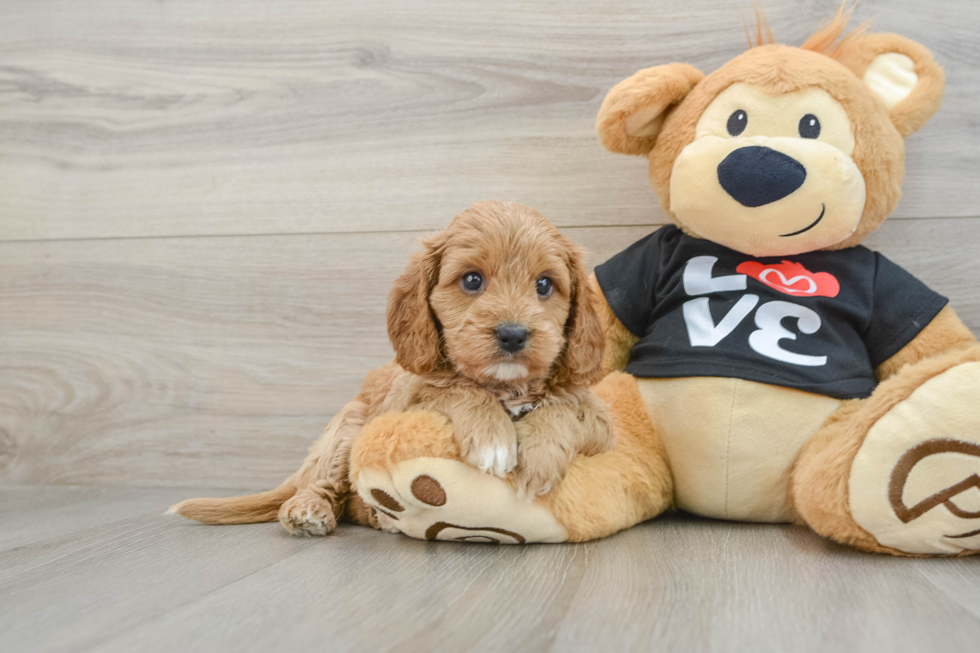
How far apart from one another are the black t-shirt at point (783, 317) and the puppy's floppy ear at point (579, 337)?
161 mm

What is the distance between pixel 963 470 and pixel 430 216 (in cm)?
104

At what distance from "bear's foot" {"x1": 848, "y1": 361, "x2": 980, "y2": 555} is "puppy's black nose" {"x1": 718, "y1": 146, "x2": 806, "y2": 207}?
0.34 m

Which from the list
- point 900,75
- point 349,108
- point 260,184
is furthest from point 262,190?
point 900,75

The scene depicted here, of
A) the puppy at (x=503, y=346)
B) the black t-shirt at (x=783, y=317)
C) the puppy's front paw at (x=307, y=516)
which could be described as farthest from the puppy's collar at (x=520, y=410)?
the puppy's front paw at (x=307, y=516)

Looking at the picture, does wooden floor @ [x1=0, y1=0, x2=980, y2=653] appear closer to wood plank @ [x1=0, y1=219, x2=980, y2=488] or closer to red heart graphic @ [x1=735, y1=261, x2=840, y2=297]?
wood plank @ [x1=0, y1=219, x2=980, y2=488]

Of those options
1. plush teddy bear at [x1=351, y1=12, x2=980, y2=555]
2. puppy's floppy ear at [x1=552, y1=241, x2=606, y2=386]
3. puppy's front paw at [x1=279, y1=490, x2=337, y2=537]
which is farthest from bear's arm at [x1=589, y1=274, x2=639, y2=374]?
puppy's front paw at [x1=279, y1=490, x2=337, y2=537]

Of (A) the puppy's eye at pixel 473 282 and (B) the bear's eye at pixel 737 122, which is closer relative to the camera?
(A) the puppy's eye at pixel 473 282

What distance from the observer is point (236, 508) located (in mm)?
1139

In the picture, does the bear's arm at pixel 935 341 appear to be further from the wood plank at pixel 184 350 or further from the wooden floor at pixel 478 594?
the wood plank at pixel 184 350

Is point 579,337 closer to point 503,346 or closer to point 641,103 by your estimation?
point 503,346

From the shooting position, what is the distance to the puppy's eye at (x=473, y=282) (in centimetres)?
93

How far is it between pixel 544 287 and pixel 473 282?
4.0 inches

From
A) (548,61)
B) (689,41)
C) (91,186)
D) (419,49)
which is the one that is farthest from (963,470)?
(91,186)

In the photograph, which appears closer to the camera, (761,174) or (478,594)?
(478,594)
